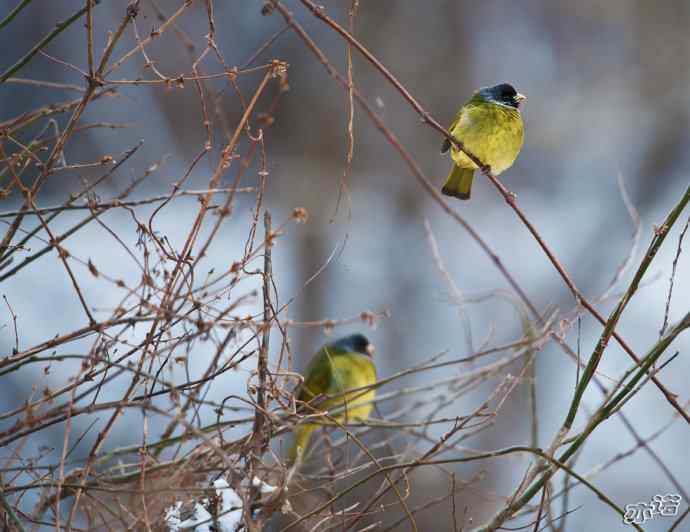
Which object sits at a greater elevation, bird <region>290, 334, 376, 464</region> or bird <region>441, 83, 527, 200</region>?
bird <region>441, 83, 527, 200</region>

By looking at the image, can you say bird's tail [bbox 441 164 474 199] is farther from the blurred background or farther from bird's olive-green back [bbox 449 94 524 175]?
the blurred background

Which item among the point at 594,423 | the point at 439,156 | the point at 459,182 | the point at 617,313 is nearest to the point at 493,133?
the point at 459,182

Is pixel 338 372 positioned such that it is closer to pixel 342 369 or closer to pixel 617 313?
pixel 342 369

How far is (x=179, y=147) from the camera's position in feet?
32.3

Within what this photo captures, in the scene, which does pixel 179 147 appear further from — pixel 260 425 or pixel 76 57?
pixel 260 425

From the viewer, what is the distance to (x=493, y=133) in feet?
11.8

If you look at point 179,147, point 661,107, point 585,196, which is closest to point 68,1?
point 179,147

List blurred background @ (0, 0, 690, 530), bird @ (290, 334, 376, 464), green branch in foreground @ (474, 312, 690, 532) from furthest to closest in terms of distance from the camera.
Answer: blurred background @ (0, 0, 690, 530) < bird @ (290, 334, 376, 464) < green branch in foreground @ (474, 312, 690, 532)

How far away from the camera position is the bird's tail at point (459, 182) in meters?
3.67

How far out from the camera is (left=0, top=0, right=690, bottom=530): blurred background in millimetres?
9047

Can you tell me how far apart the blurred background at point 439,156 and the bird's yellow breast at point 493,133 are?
4869 mm

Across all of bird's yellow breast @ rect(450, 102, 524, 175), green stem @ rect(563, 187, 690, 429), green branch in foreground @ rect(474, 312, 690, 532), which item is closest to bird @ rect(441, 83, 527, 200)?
bird's yellow breast @ rect(450, 102, 524, 175)

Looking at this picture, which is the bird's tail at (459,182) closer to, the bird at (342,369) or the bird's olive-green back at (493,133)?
the bird's olive-green back at (493,133)

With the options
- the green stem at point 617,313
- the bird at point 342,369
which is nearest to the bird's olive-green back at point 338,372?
the bird at point 342,369
